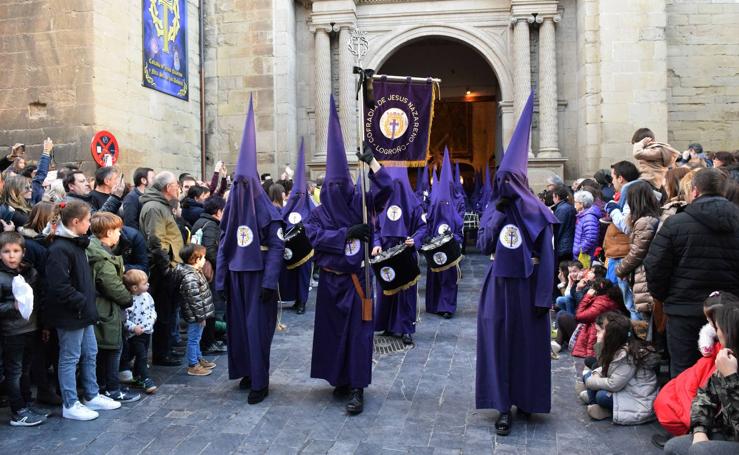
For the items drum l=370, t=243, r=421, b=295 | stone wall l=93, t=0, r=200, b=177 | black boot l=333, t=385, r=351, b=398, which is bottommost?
black boot l=333, t=385, r=351, b=398

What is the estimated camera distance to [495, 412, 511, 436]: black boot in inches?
168

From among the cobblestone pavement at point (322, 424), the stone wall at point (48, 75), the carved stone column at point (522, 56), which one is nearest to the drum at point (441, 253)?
the cobblestone pavement at point (322, 424)

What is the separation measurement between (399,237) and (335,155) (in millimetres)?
2440

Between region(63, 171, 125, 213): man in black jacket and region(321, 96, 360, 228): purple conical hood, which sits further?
region(63, 171, 125, 213): man in black jacket

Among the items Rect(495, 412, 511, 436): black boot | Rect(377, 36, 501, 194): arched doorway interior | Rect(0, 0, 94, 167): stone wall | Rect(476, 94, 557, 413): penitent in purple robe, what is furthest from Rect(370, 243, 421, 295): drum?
Rect(377, 36, 501, 194): arched doorway interior

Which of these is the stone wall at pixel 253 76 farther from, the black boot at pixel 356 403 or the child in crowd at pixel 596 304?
the black boot at pixel 356 403

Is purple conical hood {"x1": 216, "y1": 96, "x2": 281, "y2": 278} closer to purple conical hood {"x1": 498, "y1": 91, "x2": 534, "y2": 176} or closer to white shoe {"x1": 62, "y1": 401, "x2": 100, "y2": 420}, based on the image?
white shoe {"x1": 62, "y1": 401, "x2": 100, "y2": 420}

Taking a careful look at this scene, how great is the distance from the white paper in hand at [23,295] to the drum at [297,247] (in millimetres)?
3689

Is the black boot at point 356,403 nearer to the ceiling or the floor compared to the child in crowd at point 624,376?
nearer to the floor

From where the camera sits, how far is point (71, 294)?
14.6ft

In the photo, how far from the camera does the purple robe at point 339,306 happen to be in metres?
4.85

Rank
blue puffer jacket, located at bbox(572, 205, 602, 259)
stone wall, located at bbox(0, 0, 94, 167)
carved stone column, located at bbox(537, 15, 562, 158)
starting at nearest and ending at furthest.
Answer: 1. blue puffer jacket, located at bbox(572, 205, 602, 259)
2. stone wall, located at bbox(0, 0, 94, 167)
3. carved stone column, located at bbox(537, 15, 562, 158)

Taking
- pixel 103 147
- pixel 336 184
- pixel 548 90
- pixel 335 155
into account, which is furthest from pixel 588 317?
pixel 548 90

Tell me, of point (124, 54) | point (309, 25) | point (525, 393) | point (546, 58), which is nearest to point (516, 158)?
point (525, 393)
